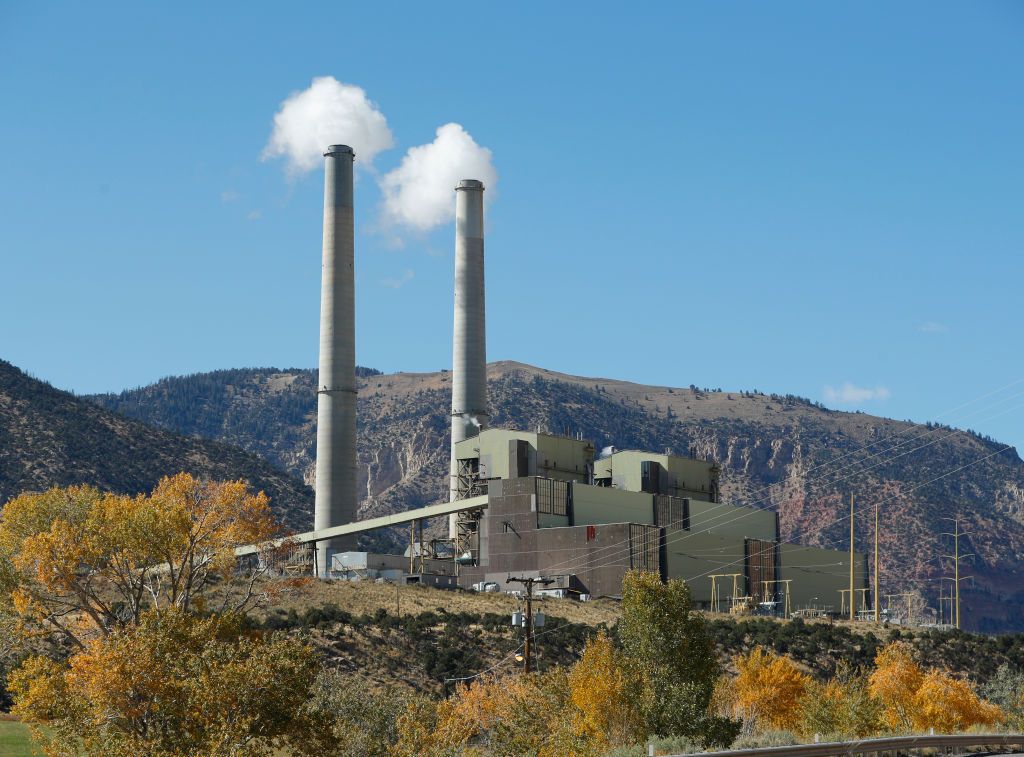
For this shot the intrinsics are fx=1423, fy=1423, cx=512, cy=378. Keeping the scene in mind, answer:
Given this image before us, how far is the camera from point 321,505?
110812mm

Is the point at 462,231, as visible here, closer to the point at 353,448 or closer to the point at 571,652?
the point at 353,448

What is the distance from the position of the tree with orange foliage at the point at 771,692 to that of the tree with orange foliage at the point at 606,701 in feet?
45.2

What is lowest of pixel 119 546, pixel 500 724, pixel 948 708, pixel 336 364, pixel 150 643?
pixel 948 708

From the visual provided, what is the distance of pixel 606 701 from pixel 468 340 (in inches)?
2843

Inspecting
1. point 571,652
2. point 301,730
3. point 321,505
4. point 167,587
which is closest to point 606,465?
point 321,505

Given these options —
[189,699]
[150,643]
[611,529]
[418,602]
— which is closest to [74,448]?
[418,602]

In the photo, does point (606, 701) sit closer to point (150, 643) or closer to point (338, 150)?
point (150, 643)

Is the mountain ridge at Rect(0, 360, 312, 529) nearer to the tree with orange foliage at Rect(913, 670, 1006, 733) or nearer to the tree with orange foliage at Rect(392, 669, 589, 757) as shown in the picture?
the tree with orange foliage at Rect(392, 669, 589, 757)

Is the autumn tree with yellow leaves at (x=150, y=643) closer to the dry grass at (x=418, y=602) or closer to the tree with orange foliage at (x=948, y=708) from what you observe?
the dry grass at (x=418, y=602)

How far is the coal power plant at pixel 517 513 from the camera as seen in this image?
106 meters

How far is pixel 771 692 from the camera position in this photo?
2643 inches

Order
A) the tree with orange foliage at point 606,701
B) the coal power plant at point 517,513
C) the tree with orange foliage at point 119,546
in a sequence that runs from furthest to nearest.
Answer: the coal power plant at point 517,513, the tree with orange foliage at point 119,546, the tree with orange foliage at point 606,701

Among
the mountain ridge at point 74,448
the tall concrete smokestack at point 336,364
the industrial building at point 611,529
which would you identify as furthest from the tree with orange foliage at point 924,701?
the mountain ridge at point 74,448

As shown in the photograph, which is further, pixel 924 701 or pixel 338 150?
pixel 338 150
